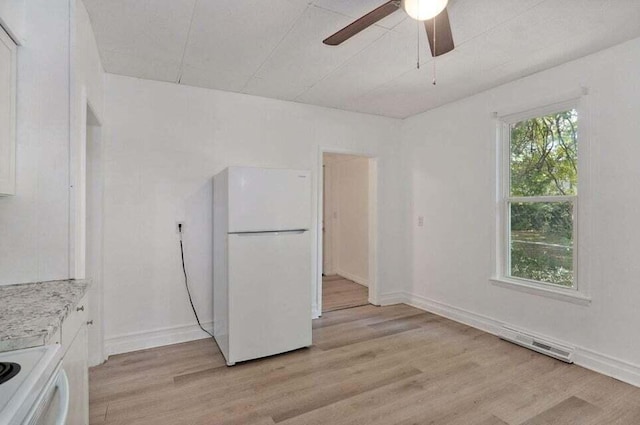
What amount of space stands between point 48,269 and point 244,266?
123 cm

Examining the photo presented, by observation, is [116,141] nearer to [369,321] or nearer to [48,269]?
[48,269]

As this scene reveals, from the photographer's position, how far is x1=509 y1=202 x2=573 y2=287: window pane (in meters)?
2.71

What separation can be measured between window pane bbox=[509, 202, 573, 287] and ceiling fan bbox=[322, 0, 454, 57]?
6.18 ft

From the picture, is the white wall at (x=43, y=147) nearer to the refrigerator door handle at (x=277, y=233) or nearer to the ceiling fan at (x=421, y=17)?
the refrigerator door handle at (x=277, y=233)

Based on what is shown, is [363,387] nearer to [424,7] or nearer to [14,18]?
[424,7]

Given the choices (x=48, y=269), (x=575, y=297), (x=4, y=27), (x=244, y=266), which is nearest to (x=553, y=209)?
(x=575, y=297)

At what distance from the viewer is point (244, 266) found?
2.58 meters

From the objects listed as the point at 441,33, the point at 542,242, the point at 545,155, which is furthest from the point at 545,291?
the point at 441,33

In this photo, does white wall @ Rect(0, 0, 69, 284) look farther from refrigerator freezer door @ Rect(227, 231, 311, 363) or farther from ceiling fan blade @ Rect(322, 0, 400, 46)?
ceiling fan blade @ Rect(322, 0, 400, 46)

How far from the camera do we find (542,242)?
2889 mm

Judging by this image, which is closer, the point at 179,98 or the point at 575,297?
the point at 575,297

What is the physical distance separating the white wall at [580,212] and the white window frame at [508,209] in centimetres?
7

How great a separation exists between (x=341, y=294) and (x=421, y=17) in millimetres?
3771

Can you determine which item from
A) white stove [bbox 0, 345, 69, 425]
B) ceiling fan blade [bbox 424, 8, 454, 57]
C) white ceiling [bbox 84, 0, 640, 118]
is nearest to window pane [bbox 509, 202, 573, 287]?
white ceiling [bbox 84, 0, 640, 118]
